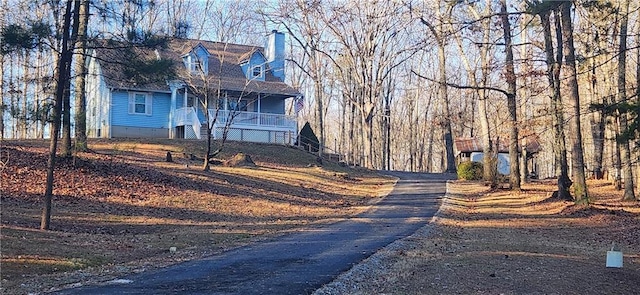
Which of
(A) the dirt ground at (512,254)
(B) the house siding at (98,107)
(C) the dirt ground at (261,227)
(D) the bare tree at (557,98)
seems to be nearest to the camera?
(A) the dirt ground at (512,254)

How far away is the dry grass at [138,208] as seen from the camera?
1112 cm

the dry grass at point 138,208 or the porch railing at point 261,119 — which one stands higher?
the porch railing at point 261,119

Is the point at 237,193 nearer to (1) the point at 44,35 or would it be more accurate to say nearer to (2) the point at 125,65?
(2) the point at 125,65

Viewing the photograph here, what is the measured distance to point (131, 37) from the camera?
48.2 feet

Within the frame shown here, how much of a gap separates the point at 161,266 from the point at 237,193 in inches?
473

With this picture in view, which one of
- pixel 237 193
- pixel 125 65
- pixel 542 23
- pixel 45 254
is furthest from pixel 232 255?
pixel 542 23

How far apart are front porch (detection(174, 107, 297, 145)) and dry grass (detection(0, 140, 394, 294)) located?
6.13m

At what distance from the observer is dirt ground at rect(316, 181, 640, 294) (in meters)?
9.16

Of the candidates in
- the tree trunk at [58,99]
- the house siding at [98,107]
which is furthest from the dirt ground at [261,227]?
the house siding at [98,107]

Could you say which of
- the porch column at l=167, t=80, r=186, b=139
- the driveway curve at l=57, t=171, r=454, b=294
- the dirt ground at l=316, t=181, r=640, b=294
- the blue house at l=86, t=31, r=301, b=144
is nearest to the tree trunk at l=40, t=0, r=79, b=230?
the driveway curve at l=57, t=171, r=454, b=294

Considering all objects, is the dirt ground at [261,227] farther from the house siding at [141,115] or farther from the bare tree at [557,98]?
the house siding at [141,115]

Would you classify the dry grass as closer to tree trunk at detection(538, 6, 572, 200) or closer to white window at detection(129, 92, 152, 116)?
white window at detection(129, 92, 152, 116)

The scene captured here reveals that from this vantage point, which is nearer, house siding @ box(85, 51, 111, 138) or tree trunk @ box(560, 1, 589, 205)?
tree trunk @ box(560, 1, 589, 205)

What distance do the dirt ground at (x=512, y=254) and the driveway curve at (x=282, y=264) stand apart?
0.49m
